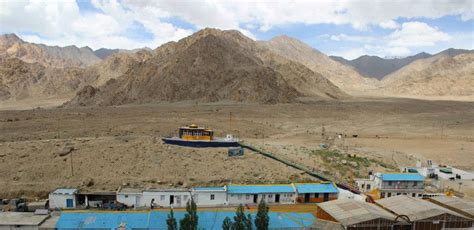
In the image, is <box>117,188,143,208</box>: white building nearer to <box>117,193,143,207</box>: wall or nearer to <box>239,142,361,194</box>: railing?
<box>117,193,143,207</box>: wall

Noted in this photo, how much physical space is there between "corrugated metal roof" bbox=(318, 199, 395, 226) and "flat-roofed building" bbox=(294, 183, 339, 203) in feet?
10.4

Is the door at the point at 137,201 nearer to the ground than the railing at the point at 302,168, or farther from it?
nearer to the ground

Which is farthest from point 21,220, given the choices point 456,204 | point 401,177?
point 456,204

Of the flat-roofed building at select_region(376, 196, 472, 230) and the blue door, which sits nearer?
the flat-roofed building at select_region(376, 196, 472, 230)

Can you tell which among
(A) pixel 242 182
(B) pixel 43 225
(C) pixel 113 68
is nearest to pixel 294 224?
(A) pixel 242 182

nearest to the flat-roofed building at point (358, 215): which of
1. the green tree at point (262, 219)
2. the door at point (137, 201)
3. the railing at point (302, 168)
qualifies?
the green tree at point (262, 219)

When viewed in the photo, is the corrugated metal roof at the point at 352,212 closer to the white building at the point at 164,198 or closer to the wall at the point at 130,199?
the white building at the point at 164,198

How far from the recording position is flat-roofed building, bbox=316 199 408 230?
69.1 ft

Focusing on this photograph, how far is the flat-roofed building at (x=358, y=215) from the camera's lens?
21047mm

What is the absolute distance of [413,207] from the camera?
23.3 metres

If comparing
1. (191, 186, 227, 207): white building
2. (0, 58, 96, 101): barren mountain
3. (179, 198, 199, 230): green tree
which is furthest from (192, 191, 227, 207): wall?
(0, 58, 96, 101): barren mountain

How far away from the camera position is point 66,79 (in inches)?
5202

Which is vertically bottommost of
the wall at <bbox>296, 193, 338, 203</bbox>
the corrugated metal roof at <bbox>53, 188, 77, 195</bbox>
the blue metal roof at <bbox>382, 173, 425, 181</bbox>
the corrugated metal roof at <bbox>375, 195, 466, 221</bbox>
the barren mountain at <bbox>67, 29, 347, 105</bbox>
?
the wall at <bbox>296, 193, 338, 203</bbox>

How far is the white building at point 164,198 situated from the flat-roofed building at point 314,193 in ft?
23.5
